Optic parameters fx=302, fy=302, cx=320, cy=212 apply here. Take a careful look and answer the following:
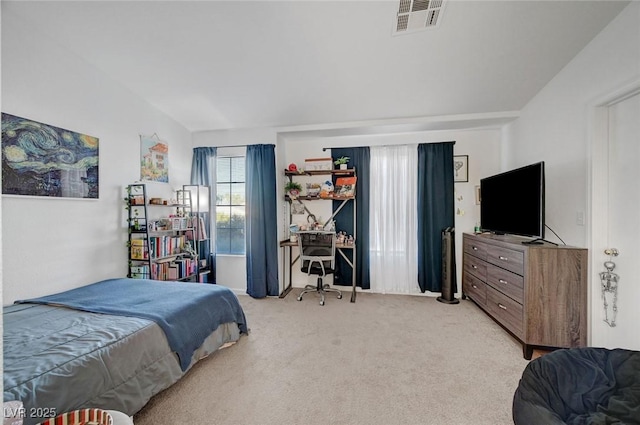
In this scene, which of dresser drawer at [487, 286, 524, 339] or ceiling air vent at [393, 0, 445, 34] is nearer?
ceiling air vent at [393, 0, 445, 34]

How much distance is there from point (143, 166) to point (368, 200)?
2.85m

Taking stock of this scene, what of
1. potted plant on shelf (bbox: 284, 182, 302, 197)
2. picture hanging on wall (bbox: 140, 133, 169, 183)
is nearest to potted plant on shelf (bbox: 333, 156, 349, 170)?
potted plant on shelf (bbox: 284, 182, 302, 197)

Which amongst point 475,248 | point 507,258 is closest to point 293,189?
point 475,248

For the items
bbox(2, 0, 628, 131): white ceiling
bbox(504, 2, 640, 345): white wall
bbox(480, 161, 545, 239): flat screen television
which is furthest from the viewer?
bbox(480, 161, 545, 239): flat screen television

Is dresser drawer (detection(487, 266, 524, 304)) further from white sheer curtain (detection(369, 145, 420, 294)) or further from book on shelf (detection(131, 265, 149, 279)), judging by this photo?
book on shelf (detection(131, 265, 149, 279))

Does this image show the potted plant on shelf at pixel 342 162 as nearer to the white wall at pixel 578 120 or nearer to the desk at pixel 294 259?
the desk at pixel 294 259

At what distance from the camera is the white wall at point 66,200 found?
2.33 m

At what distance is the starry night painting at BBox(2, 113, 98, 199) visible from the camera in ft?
7.60

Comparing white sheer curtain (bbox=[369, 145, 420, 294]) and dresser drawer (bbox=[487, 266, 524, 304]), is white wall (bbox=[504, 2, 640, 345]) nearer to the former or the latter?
dresser drawer (bbox=[487, 266, 524, 304])

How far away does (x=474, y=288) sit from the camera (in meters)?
3.55

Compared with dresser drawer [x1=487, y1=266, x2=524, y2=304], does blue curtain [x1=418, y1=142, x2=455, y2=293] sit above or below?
above

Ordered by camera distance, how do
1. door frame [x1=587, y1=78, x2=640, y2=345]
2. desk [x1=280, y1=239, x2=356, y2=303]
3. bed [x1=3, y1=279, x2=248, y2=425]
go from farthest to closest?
1. desk [x1=280, y1=239, x2=356, y2=303]
2. door frame [x1=587, y1=78, x2=640, y2=345]
3. bed [x1=3, y1=279, x2=248, y2=425]

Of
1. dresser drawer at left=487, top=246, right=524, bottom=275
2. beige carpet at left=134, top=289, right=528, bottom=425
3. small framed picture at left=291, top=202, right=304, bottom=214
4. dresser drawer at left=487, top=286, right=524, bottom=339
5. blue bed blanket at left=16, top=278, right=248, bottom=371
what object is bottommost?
beige carpet at left=134, top=289, right=528, bottom=425

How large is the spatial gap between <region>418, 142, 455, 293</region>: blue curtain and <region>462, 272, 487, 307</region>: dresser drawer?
1.00 feet
